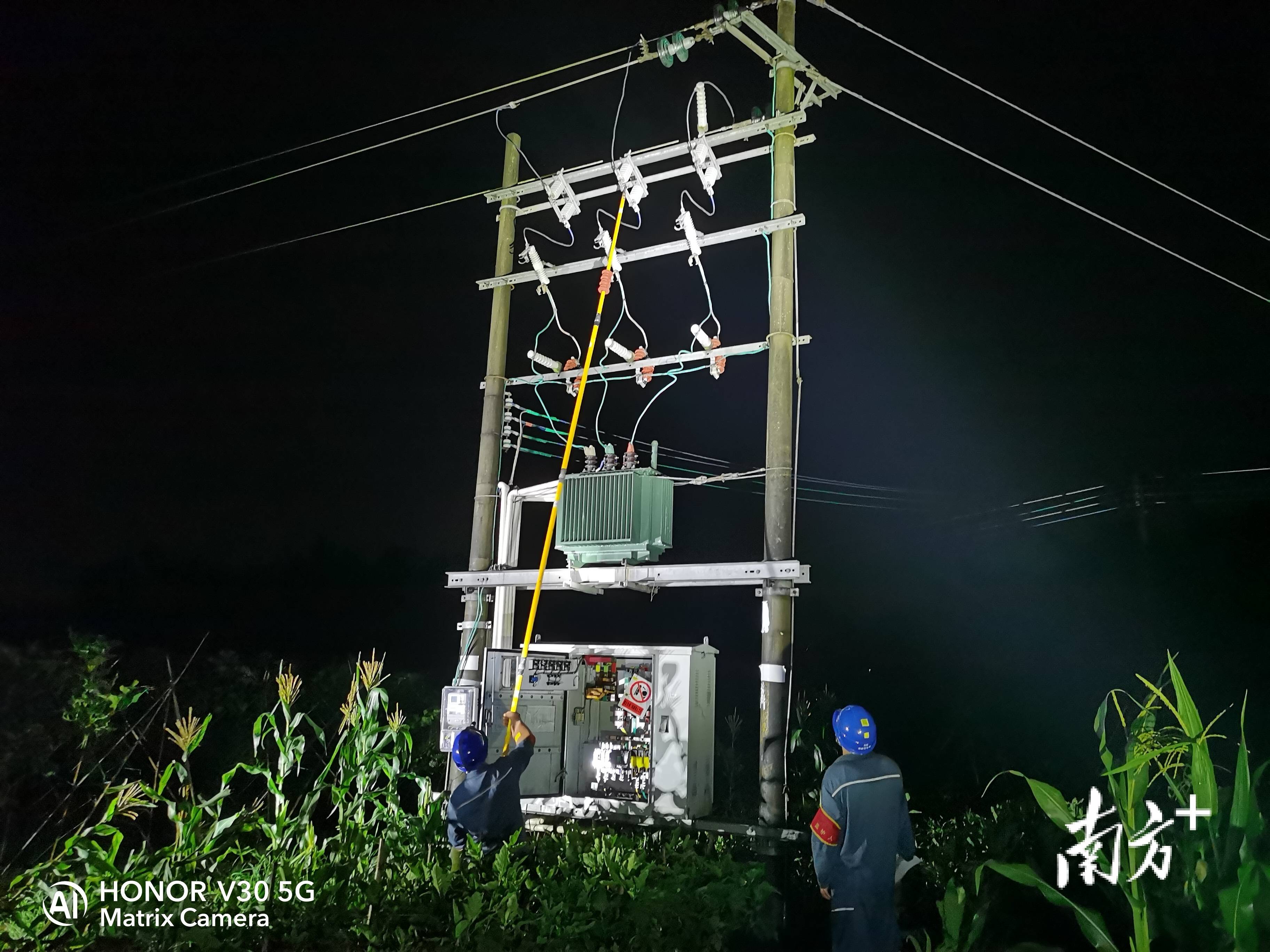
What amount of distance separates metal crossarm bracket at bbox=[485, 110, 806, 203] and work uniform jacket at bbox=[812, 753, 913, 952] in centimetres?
484

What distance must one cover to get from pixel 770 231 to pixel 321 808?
10849 millimetres

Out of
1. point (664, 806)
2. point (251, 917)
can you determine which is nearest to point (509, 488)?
point (664, 806)

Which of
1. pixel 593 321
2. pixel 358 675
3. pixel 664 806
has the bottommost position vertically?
pixel 664 806

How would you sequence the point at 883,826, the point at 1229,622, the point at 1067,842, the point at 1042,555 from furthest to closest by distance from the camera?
the point at 1042,555
the point at 1229,622
the point at 1067,842
the point at 883,826

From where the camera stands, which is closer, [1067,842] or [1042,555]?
[1067,842]

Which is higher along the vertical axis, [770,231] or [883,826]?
[770,231]

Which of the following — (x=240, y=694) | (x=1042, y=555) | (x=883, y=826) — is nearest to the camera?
(x=883, y=826)

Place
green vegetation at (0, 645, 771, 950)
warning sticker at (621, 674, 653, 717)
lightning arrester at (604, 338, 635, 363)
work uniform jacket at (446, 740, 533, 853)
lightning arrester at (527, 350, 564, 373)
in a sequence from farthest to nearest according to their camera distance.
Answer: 1. lightning arrester at (527, 350, 564, 373)
2. lightning arrester at (604, 338, 635, 363)
3. warning sticker at (621, 674, 653, 717)
4. work uniform jacket at (446, 740, 533, 853)
5. green vegetation at (0, 645, 771, 950)

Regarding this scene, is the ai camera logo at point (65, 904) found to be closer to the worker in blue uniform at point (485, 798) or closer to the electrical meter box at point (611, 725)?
the worker in blue uniform at point (485, 798)

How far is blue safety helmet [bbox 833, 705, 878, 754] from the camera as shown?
4.88 metres

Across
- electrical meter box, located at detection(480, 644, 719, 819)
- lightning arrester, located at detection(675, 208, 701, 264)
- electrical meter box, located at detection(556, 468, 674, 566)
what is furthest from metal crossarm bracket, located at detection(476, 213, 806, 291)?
electrical meter box, located at detection(480, 644, 719, 819)

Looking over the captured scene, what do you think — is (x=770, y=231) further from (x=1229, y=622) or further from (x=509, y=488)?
(x=1229, y=622)

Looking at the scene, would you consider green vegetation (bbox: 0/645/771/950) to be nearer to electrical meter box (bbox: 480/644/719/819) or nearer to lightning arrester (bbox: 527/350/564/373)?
electrical meter box (bbox: 480/644/719/819)

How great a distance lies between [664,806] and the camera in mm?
6219
